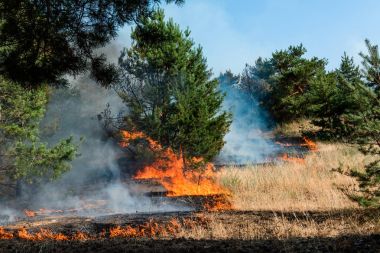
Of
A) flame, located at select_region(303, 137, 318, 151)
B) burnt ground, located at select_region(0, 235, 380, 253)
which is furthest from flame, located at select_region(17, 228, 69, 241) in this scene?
flame, located at select_region(303, 137, 318, 151)

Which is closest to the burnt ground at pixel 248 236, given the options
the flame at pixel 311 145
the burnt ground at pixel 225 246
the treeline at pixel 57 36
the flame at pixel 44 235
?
the burnt ground at pixel 225 246

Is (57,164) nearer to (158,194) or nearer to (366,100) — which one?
(158,194)

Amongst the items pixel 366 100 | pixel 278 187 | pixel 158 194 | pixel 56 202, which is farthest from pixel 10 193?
pixel 366 100

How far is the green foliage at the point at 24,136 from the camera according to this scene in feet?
48.7

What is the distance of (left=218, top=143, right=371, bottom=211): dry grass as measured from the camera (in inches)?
392

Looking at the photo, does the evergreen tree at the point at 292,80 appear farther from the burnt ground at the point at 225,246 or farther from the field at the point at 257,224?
the burnt ground at the point at 225,246

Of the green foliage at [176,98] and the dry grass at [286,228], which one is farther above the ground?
the green foliage at [176,98]

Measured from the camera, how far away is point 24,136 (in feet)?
50.0

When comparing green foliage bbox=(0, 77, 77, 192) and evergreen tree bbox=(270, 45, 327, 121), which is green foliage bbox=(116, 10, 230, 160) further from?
evergreen tree bbox=(270, 45, 327, 121)

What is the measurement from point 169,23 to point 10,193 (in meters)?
11.2

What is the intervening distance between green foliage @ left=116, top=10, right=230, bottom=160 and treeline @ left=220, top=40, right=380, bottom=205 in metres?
4.88

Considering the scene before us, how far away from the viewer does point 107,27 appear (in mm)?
6645

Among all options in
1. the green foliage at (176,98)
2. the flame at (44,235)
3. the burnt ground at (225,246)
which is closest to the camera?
the burnt ground at (225,246)

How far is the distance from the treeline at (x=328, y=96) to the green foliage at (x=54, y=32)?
3.64 meters
